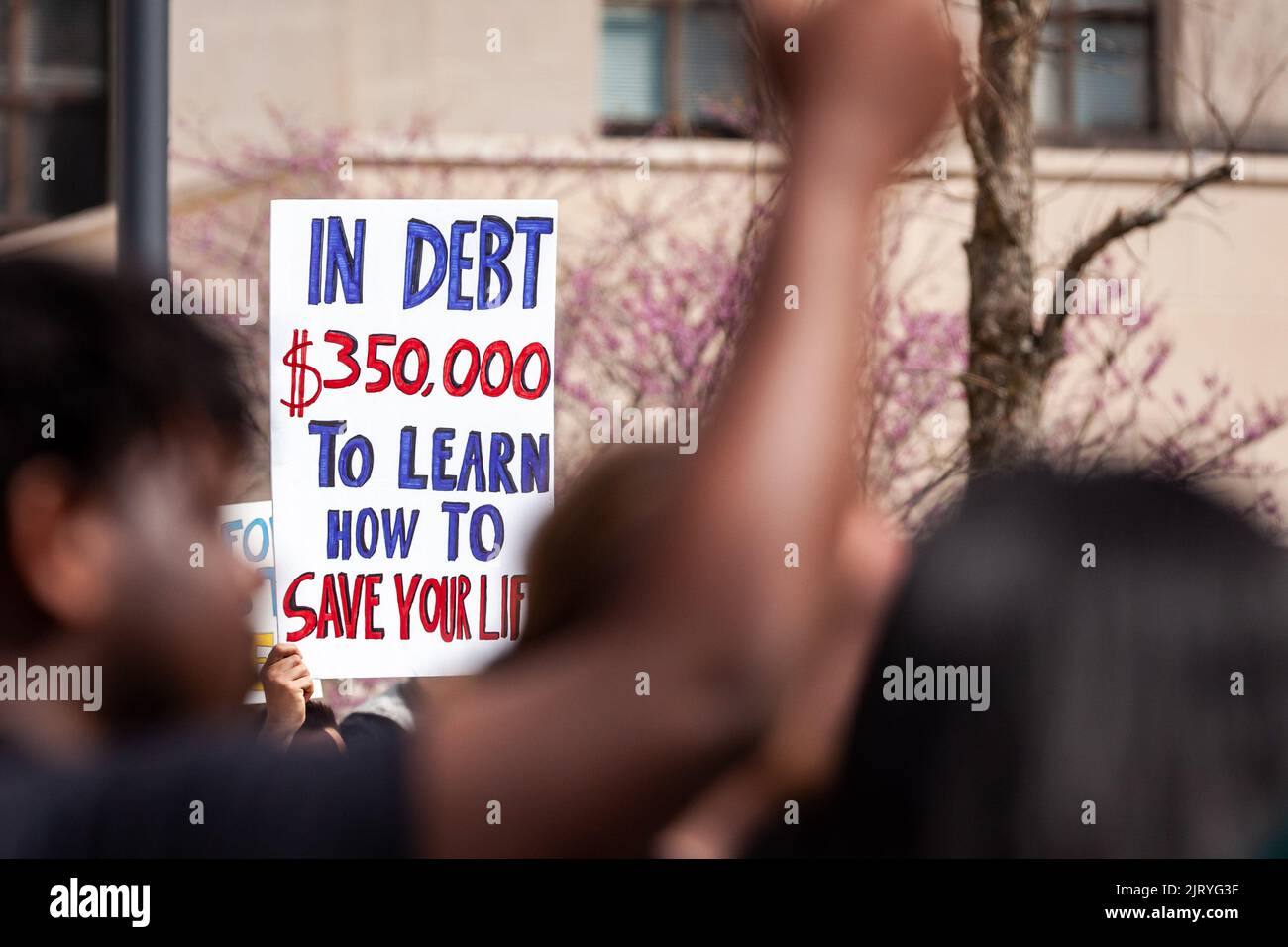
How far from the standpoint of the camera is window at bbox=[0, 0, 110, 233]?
373cm

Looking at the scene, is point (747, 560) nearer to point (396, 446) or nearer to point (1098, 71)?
point (396, 446)

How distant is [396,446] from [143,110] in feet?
2.24

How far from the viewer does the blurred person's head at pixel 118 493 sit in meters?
0.67

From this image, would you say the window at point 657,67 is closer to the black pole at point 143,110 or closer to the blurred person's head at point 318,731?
the black pole at point 143,110

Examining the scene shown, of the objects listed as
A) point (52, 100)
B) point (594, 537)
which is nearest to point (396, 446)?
point (594, 537)

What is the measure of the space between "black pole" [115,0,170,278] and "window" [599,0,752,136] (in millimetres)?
1645

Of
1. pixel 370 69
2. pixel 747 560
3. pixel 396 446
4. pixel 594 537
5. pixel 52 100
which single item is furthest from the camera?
pixel 52 100

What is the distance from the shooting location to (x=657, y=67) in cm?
336

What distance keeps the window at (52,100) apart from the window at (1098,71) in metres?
2.59

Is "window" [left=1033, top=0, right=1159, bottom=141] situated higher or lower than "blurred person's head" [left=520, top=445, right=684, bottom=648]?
higher

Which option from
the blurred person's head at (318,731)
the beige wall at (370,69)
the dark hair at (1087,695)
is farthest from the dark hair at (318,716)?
the beige wall at (370,69)

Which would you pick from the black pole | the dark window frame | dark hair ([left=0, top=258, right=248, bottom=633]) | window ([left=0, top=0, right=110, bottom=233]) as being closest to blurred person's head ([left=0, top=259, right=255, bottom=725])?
dark hair ([left=0, top=258, right=248, bottom=633])

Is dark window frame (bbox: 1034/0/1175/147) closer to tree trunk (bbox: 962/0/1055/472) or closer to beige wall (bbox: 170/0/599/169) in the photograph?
tree trunk (bbox: 962/0/1055/472)
